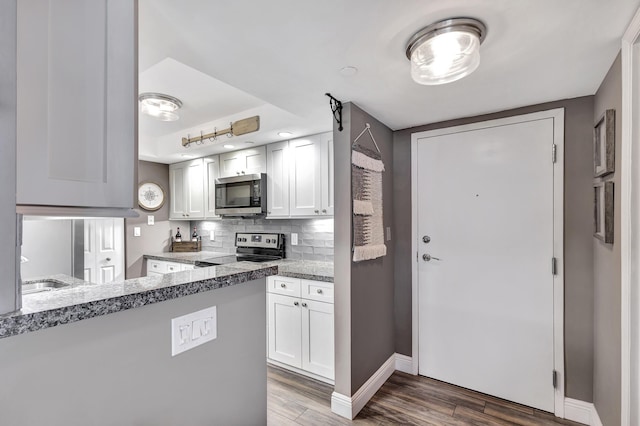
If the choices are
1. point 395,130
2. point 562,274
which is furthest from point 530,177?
point 395,130

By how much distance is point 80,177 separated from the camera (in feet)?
2.43

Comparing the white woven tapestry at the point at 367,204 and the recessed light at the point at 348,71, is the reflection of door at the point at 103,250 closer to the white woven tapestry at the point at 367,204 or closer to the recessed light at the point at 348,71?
the white woven tapestry at the point at 367,204

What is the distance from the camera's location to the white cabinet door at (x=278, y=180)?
3.07 metres

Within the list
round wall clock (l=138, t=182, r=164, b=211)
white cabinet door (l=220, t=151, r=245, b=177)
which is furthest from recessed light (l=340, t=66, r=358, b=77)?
round wall clock (l=138, t=182, r=164, b=211)

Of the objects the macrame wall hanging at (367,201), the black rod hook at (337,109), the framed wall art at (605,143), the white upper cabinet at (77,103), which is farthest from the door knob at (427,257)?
the white upper cabinet at (77,103)

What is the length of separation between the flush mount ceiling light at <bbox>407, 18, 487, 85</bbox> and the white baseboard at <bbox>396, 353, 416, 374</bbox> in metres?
2.24

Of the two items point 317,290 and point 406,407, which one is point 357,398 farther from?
point 317,290

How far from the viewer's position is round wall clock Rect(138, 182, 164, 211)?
3.91m

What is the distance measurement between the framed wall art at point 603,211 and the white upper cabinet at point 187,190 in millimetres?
3657

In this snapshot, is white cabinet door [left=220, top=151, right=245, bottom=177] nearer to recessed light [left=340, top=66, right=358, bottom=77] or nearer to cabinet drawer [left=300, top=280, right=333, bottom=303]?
cabinet drawer [left=300, top=280, right=333, bottom=303]

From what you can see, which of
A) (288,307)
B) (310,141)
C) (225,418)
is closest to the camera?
(225,418)

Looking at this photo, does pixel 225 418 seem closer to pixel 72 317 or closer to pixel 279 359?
pixel 72 317

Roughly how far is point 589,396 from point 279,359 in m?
Answer: 2.20

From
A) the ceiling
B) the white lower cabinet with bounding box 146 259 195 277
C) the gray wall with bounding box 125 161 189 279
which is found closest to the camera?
the ceiling
